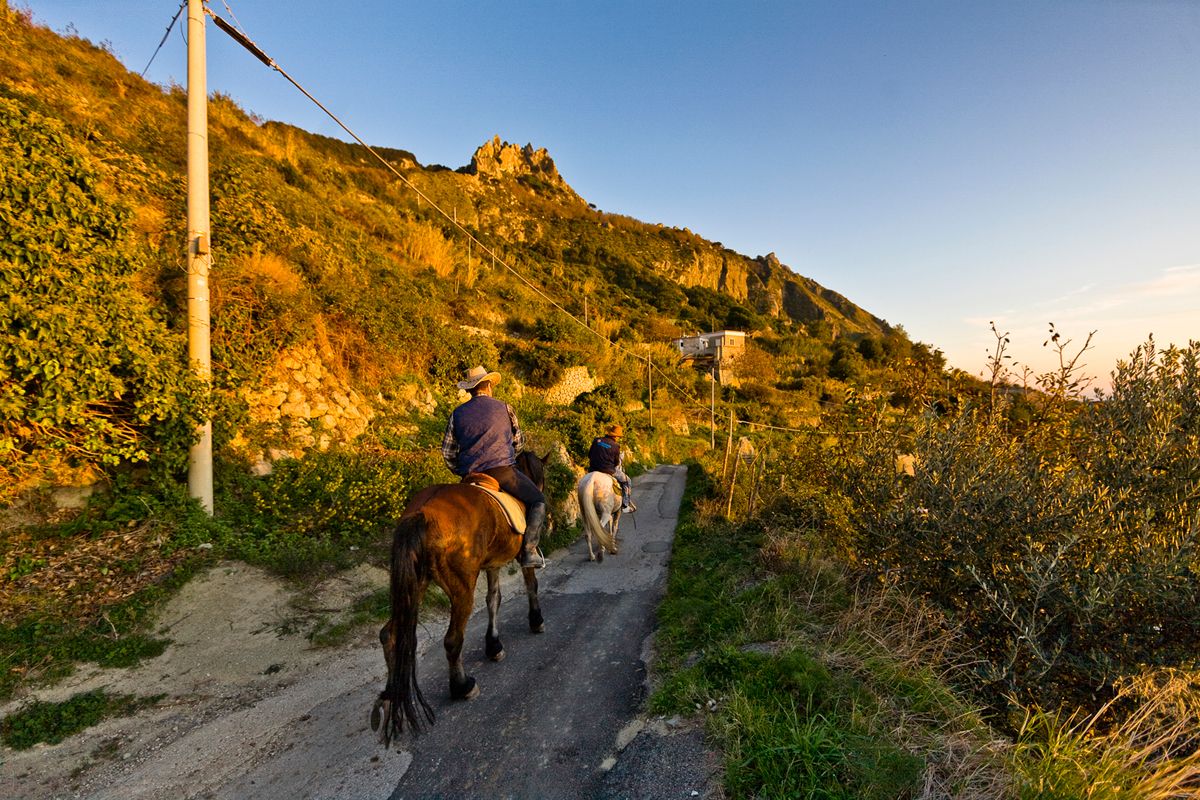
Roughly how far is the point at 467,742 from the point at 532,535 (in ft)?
7.38

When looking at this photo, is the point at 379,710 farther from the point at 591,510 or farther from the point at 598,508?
the point at 598,508

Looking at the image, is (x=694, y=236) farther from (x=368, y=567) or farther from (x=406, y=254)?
(x=368, y=567)

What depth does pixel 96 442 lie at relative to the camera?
5680mm

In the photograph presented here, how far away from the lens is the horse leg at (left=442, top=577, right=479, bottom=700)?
171 inches

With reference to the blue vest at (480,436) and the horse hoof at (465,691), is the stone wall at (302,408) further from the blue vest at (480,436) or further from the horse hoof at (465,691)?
the horse hoof at (465,691)

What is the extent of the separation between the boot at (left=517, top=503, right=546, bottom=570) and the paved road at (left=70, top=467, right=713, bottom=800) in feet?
3.34

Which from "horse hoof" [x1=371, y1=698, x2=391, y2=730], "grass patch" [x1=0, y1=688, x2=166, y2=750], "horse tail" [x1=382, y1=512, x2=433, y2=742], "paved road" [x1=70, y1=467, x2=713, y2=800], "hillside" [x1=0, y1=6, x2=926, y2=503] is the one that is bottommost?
"paved road" [x1=70, y1=467, x2=713, y2=800]

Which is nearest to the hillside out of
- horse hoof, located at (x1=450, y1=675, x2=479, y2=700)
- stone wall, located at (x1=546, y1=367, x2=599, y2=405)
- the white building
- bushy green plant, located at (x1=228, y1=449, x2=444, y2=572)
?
stone wall, located at (x1=546, y1=367, x2=599, y2=405)

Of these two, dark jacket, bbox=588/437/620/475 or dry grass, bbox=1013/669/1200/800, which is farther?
dark jacket, bbox=588/437/620/475

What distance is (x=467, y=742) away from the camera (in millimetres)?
3871

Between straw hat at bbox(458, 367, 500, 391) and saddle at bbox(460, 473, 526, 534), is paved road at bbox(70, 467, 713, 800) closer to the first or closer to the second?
saddle at bbox(460, 473, 526, 534)

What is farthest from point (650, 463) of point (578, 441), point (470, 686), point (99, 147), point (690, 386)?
point (99, 147)

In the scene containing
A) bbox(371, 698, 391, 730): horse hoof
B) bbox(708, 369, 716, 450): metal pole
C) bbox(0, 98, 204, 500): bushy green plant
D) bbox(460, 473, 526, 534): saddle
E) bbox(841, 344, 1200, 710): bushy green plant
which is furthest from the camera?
bbox(708, 369, 716, 450): metal pole

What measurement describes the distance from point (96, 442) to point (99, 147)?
28.7 feet
